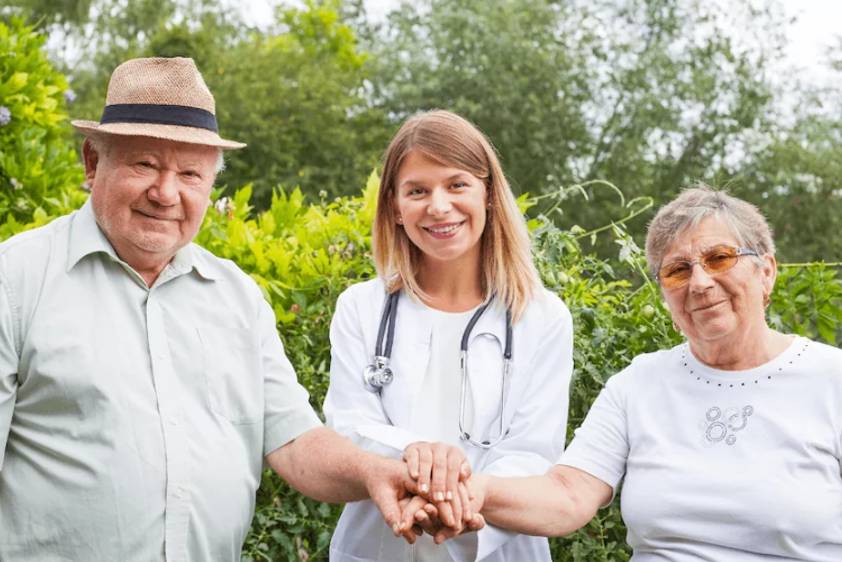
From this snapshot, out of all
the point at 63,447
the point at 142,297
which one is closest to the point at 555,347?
the point at 142,297

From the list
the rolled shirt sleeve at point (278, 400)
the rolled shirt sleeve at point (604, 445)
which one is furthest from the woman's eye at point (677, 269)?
the rolled shirt sleeve at point (278, 400)

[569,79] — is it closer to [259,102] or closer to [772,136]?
[772,136]

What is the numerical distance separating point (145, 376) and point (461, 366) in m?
0.96

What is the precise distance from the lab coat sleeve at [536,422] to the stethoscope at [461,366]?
4cm

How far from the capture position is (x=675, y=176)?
26.0m

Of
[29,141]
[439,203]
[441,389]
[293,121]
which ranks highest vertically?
[293,121]

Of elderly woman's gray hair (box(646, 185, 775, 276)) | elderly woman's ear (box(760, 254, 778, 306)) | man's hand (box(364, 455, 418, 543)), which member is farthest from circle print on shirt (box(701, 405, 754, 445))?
man's hand (box(364, 455, 418, 543))

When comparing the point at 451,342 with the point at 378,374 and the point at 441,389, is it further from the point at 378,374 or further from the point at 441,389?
the point at 378,374

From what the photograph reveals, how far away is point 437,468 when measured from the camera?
2.94 metres

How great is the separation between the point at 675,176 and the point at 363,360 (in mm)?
23665

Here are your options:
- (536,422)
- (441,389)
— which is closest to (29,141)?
(441,389)

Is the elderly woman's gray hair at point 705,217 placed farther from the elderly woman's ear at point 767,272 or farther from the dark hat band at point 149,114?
the dark hat band at point 149,114

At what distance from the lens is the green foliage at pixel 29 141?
5.85m

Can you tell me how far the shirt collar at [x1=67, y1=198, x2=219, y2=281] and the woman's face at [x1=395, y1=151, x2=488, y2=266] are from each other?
2.20 ft
